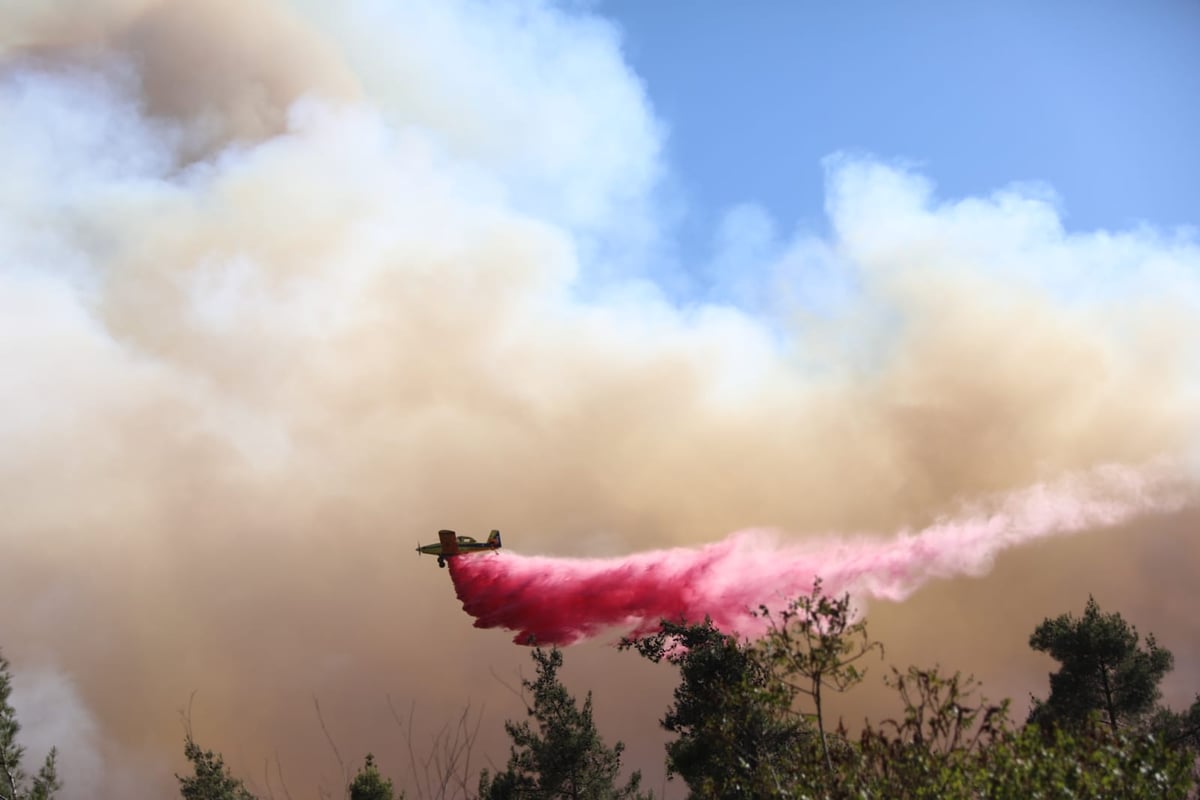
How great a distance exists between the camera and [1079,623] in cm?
8000

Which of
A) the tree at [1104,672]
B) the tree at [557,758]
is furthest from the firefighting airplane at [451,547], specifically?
the tree at [1104,672]

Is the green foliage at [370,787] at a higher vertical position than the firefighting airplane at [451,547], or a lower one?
lower

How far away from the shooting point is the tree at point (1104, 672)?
7781 centimetres

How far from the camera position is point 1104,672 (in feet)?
259

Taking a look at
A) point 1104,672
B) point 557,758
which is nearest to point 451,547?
point 557,758

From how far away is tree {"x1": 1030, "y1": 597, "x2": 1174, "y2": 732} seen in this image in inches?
3063

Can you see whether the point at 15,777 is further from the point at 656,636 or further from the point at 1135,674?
the point at 1135,674

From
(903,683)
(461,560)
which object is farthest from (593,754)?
(903,683)

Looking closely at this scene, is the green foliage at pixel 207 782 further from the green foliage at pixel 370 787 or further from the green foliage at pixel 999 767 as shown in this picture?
the green foliage at pixel 999 767

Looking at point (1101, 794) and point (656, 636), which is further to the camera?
point (656, 636)

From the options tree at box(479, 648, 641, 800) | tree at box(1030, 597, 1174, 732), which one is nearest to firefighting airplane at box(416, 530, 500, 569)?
tree at box(479, 648, 641, 800)

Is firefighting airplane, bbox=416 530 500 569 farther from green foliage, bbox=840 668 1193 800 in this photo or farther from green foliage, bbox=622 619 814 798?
green foliage, bbox=840 668 1193 800

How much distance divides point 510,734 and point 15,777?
43.3 m

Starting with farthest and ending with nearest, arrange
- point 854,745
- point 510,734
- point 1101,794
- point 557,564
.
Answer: point 557,564 → point 510,734 → point 854,745 → point 1101,794
